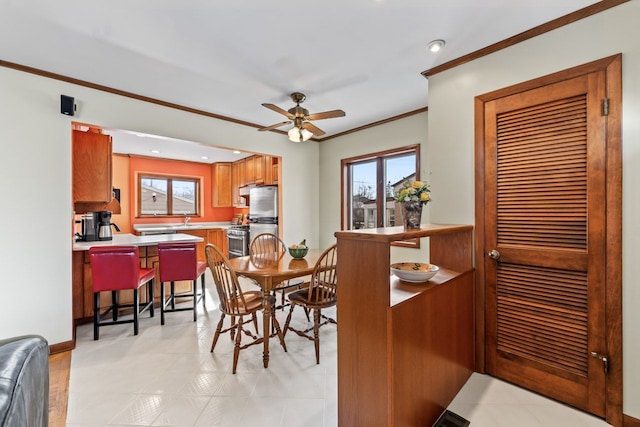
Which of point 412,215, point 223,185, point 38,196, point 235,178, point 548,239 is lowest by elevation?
point 548,239

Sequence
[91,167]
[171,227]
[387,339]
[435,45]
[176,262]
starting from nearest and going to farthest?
[387,339] → [435,45] → [91,167] → [176,262] → [171,227]

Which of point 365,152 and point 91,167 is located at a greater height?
point 365,152

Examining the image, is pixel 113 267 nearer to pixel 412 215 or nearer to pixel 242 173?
pixel 412 215

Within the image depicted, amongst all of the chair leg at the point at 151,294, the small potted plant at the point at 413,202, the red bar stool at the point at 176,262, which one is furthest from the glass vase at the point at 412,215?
the chair leg at the point at 151,294

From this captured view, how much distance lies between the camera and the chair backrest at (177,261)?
310cm

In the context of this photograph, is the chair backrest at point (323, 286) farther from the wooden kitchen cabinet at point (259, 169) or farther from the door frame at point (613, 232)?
the wooden kitchen cabinet at point (259, 169)

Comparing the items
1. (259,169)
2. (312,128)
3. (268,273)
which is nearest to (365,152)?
(312,128)

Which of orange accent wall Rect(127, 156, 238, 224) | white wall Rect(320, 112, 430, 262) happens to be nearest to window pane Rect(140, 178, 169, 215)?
orange accent wall Rect(127, 156, 238, 224)

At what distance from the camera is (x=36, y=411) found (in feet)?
2.75

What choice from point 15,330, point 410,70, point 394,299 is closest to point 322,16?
point 410,70

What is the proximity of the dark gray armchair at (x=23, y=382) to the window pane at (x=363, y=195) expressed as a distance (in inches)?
141

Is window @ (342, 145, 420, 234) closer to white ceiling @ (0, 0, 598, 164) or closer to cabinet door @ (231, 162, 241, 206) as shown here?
white ceiling @ (0, 0, 598, 164)

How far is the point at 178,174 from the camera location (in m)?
6.28

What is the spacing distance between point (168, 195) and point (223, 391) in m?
5.32
